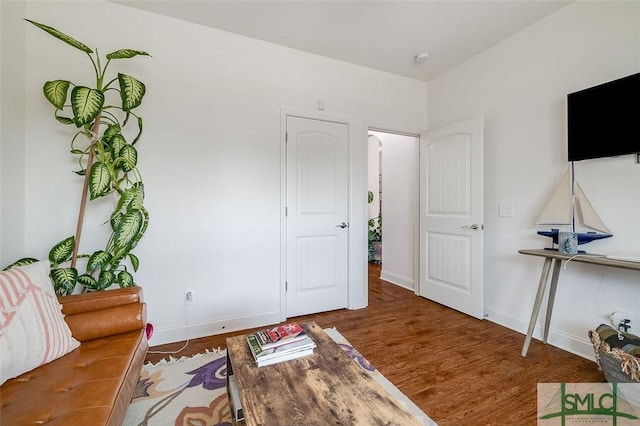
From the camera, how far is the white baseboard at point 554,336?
6.91 feet

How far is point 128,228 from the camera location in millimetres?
1799

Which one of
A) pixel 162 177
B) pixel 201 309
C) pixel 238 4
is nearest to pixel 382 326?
pixel 201 309

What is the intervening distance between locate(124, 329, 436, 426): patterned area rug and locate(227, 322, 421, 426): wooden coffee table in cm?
50

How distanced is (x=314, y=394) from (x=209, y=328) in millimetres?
1811

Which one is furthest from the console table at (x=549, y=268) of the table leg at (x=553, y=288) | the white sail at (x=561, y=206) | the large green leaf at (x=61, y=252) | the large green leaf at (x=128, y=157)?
the large green leaf at (x=61, y=252)

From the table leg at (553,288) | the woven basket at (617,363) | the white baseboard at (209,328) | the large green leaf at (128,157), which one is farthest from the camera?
the white baseboard at (209,328)

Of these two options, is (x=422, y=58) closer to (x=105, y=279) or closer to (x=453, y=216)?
(x=453, y=216)

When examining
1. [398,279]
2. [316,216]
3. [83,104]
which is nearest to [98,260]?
[83,104]

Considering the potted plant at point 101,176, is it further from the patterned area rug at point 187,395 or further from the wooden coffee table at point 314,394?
the wooden coffee table at point 314,394

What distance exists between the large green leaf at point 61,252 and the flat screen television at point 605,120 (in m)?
3.65

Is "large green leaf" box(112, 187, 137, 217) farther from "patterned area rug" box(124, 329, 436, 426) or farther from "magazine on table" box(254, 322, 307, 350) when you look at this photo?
"magazine on table" box(254, 322, 307, 350)

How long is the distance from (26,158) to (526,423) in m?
3.52

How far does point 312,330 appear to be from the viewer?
1.56 m

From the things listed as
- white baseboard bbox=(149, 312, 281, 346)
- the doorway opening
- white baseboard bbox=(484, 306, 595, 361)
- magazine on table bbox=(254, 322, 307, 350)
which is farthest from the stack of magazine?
the doorway opening
